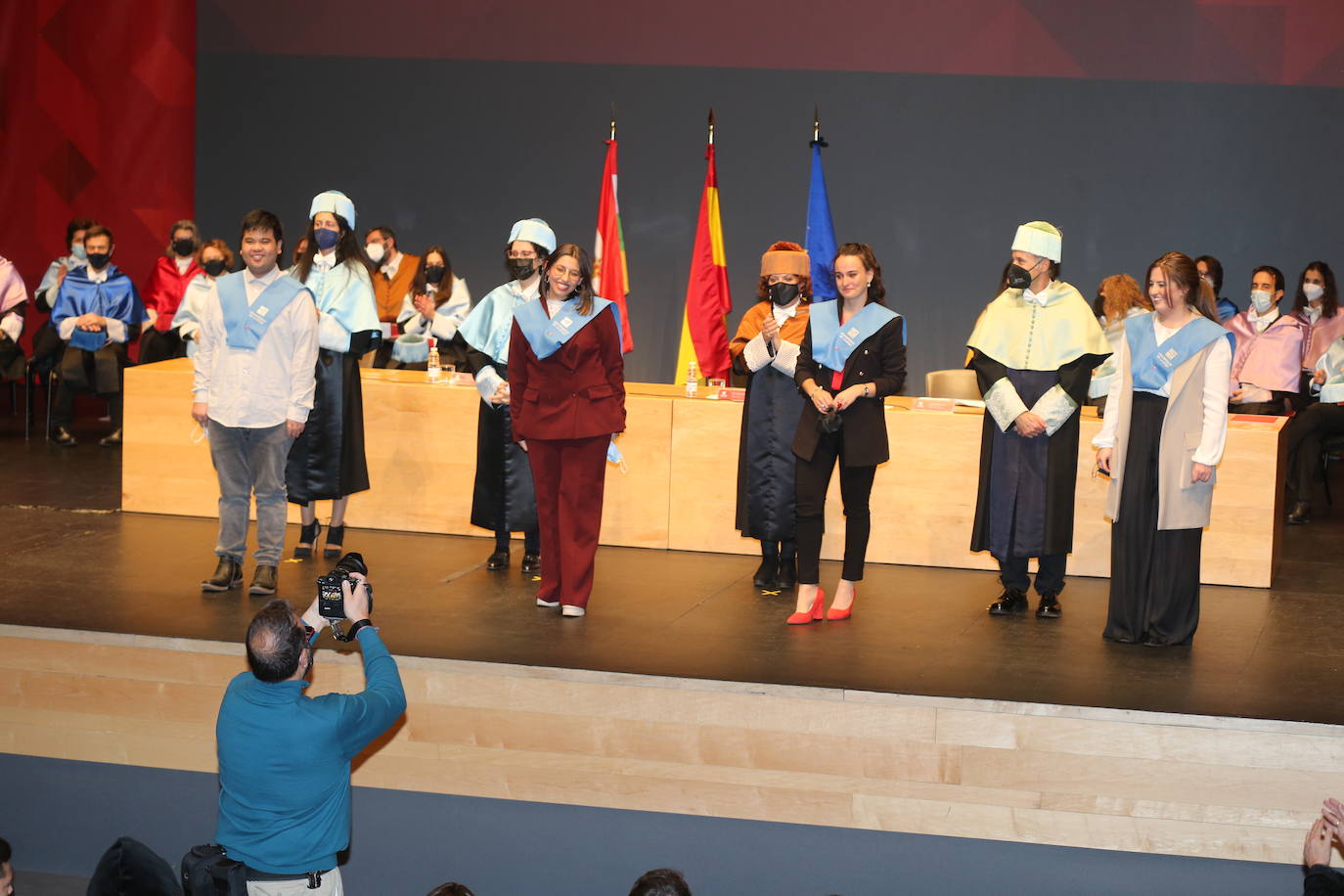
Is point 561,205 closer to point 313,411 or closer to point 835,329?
point 313,411

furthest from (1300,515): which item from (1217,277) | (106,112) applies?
(106,112)

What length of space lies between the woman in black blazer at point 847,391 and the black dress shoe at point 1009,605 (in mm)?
637

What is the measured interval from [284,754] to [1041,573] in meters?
3.15

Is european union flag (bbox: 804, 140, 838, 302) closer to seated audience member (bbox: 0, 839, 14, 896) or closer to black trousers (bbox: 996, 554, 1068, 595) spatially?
black trousers (bbox: 996, 554, 1068, 595)

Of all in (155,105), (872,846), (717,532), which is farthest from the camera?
(155,105)

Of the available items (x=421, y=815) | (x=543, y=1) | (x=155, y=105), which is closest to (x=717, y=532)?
(x=421, y=815)

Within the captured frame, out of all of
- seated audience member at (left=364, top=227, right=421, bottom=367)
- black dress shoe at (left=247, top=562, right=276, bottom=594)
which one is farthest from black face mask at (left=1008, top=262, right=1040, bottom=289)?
seated audience member at (left=364, top=227, right=421, bottom=367)

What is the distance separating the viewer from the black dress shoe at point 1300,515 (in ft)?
24.8

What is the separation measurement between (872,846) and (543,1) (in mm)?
6994

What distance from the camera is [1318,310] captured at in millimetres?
8289

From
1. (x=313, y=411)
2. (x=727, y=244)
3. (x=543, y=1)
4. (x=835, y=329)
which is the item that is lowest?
(x=313, y=411)

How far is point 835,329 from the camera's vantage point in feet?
17.1

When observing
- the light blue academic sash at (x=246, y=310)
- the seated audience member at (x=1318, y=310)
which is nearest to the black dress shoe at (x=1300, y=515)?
the seated audience member at (x=1318, y=310)

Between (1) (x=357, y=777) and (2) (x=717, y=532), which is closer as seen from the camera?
(1) (x=357, y=777)
